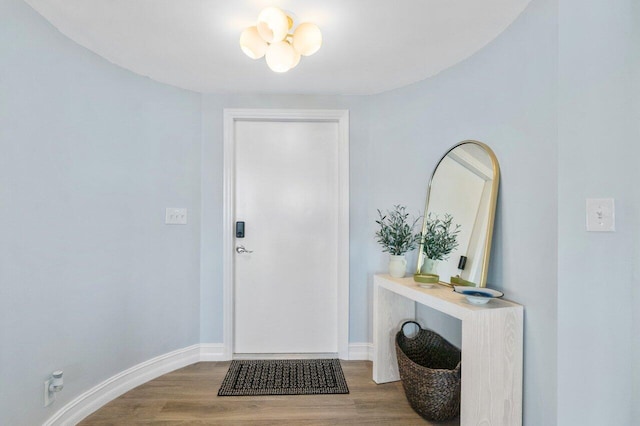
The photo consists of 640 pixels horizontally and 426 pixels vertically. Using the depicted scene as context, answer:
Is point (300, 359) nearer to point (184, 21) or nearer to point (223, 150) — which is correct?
point (223, 150)

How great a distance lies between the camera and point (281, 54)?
1475 millimetres

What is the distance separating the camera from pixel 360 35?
67.1 inches

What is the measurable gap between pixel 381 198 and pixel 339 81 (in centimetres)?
94

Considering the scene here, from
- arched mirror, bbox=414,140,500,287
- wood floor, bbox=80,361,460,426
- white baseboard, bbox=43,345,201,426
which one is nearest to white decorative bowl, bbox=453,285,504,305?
arched mirror, bbox=414,140,500,287

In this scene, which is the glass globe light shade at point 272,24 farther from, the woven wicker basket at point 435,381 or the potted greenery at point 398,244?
the woven wicker basket at point 435,381

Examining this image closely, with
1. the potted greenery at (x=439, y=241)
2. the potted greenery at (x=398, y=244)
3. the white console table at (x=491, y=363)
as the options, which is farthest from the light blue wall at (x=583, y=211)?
the potted greenery at (x=398, y=244)

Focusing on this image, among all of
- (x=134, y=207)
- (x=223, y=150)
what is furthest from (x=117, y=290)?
(x=223, y=150)

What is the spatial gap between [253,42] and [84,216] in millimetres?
1363

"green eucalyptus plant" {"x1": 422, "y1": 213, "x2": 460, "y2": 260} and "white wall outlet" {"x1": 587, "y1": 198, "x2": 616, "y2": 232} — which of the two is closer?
"white wall outlet" {"x1": 587, "y1": 198, "x2": 616, "y2": 232}

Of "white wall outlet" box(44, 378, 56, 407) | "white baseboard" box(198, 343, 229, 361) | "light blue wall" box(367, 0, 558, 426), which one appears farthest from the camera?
"white baseboard" box(198, 343, 229, 361)

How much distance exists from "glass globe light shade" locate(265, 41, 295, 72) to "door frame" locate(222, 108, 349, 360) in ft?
3.27

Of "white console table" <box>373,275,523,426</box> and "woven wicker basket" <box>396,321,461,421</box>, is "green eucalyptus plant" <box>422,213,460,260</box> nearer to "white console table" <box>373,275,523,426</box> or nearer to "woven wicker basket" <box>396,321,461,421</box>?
"white console table" <box>373,275,523,426</box>

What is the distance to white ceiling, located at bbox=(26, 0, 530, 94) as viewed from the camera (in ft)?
4.83

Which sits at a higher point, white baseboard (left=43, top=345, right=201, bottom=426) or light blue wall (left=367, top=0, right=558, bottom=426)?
light blue wall (left=367, top=0, right=558, bottom=426)
